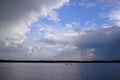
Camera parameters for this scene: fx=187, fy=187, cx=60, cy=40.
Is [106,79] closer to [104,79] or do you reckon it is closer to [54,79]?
[104,79]

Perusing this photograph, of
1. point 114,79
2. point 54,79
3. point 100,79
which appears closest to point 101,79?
point 100,79

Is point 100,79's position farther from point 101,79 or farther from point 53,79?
point 53,79

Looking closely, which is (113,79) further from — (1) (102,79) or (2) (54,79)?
(2) (54,79)

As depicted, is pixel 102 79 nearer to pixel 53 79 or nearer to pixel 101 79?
A: pixel 101 79

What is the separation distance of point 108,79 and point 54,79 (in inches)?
834

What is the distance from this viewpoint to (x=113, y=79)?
7250cm

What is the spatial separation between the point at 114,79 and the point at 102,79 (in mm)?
4541

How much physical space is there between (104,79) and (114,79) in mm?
3775

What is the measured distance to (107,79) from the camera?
241ft

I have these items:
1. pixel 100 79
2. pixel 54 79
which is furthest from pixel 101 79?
pixel 54 79

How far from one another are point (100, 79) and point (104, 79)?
1557 mm

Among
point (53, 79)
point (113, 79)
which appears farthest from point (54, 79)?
point (113, 79)

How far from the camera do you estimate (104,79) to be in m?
73.3

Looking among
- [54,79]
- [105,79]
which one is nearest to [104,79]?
[105,79]
